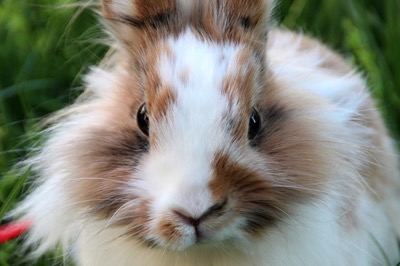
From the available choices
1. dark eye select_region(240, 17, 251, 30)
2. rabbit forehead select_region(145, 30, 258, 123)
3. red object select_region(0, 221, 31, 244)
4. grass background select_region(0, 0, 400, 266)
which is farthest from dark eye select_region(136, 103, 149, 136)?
grass background select_region(0, 0, 400, 266)

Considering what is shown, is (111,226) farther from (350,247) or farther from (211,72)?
(350,247)

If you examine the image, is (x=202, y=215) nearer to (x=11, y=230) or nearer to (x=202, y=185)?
(x=202, y=185)

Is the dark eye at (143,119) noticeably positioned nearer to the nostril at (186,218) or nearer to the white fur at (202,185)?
the white fur at (202,185)

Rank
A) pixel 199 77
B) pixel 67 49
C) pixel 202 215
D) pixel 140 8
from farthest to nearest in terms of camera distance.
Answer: pixel 67 49
pixel 140 8
pixel 199 77
pixel 202 215

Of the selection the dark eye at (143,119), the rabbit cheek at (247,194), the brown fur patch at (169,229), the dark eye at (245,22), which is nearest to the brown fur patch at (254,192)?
the rabbit cheek at (247,194)

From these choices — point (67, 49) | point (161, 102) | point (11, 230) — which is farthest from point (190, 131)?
point (67, 49)

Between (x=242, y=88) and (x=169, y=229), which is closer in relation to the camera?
(x=169, y=229)

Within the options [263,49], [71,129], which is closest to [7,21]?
[71,129]
